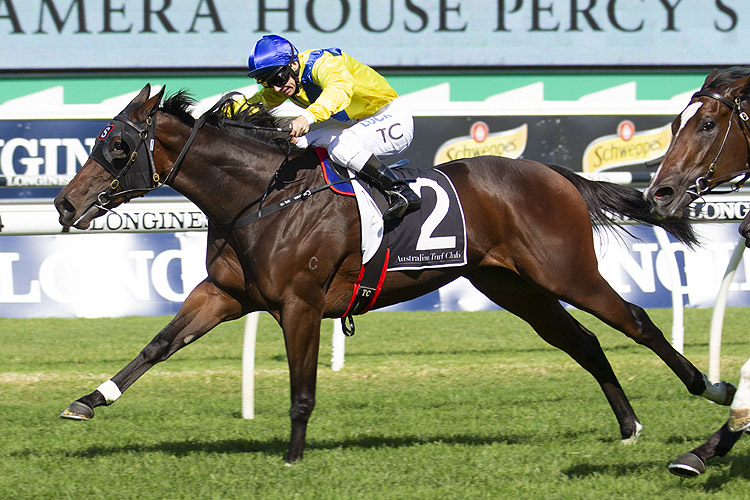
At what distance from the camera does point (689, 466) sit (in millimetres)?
3688

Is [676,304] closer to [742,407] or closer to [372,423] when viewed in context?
[372,423]

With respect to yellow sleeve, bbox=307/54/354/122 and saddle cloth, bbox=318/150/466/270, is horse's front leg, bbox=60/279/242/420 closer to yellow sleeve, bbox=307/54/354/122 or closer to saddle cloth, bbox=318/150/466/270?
saddle cloth, bbox=318/150/466/270

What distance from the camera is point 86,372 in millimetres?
6988

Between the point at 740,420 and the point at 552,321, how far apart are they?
155cm

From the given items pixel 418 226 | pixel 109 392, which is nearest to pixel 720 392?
pixel 418 226

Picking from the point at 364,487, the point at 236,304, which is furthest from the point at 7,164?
the point at 364,487

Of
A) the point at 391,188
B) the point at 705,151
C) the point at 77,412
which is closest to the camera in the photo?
the point at 705,151

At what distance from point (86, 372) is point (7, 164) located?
450 centimetres

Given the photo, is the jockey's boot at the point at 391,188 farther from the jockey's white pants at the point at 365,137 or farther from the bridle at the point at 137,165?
the bridle at the point at 137,165

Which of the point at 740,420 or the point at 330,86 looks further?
the point at 330,86

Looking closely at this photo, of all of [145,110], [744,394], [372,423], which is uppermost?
[145,110]

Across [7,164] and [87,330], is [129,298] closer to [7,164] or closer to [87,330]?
[87,330]

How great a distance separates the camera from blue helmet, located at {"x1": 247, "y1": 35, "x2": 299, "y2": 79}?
457 centimetres

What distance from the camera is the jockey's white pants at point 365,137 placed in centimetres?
468
